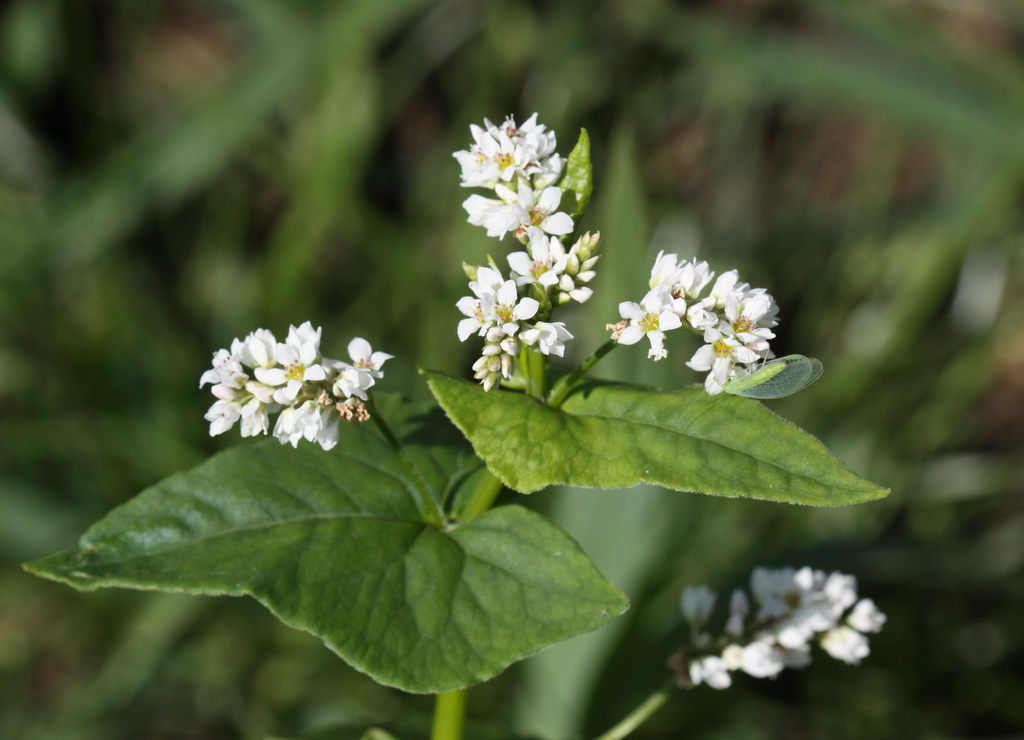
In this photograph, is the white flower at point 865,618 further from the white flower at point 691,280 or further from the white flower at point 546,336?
the white flower at point 546,336

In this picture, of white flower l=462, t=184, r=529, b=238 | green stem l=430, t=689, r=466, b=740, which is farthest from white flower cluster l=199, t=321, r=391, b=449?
green stem l=430, t=689, r=466, b=740

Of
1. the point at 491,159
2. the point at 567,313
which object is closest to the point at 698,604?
the point at 491,159

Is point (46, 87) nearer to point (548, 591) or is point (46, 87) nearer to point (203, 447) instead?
point (203, 447)

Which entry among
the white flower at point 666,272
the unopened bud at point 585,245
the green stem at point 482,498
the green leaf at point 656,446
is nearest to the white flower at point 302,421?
the green leaf at point 656,446

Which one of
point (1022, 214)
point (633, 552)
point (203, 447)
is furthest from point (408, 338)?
point (1022, 214)

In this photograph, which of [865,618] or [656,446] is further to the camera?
[865,618]

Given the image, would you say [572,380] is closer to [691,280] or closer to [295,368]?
[691,280]

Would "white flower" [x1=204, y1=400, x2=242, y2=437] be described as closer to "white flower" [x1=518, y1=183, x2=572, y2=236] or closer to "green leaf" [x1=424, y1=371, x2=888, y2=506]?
"green leaf" [x1=424, y1=371, x2=888, y2=506]
